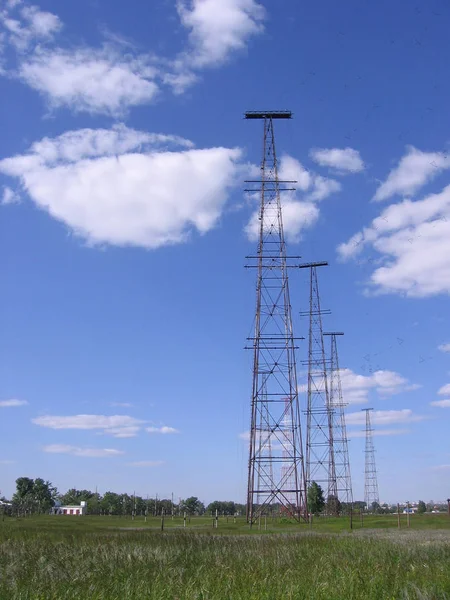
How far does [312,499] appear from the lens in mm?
101125

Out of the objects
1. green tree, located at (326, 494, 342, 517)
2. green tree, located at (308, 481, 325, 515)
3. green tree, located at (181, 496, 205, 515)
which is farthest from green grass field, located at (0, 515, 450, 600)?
green tree, located at (181, 496, 205, 515)

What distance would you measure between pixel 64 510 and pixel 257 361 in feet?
481

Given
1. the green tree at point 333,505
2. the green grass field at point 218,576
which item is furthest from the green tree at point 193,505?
the green grass field at point 218,576

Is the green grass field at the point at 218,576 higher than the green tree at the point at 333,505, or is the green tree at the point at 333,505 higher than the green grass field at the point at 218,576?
the green tree at the point at 333,505

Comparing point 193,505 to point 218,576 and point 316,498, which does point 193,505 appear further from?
point 218,576

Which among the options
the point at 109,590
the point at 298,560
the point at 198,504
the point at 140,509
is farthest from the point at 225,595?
the point at 198,504

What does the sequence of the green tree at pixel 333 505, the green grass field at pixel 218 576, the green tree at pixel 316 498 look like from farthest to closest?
1. the green tree at pixel 316 498
2. the green tree at pixel 333 505
3. the green grass field at pixel 218 576

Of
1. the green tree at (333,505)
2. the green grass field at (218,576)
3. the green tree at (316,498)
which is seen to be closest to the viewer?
the green grass field at (218,576)

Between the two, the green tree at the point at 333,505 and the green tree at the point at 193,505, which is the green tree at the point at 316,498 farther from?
the green tree at the point at 193,505

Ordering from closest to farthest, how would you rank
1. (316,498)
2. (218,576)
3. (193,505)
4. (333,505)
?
(218,576) → (333,505) → (316,498) → (193,505)

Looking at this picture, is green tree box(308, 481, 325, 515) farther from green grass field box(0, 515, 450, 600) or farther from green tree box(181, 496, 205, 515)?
green grass field box(0, 515, 450, 600)

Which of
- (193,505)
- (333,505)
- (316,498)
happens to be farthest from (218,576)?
(193,505)

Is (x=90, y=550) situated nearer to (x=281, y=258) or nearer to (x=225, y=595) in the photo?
(x=225, y=595)

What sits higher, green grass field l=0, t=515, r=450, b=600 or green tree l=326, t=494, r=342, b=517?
green tree l=326, t=494, r=342, b=517
